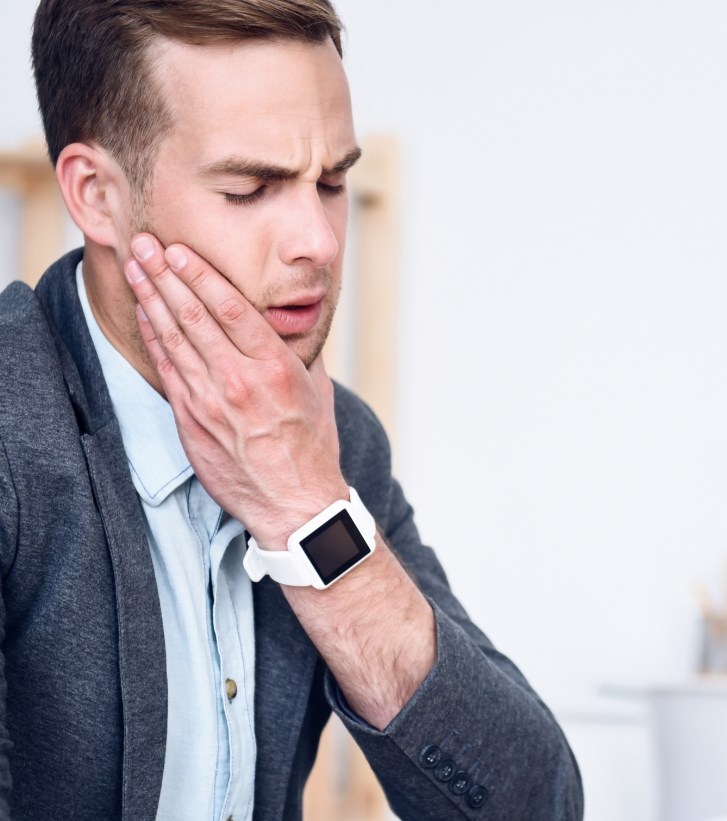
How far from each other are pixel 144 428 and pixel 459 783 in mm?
510

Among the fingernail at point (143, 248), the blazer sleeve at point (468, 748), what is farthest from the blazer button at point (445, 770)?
the fingernail at point (143, 248)

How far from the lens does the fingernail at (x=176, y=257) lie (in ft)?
4.12

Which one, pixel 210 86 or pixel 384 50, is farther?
pixel 384 50

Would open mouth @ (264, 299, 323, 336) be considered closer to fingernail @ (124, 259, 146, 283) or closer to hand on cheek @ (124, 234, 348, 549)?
hand on cheek @ (124, 234, 348, 549)

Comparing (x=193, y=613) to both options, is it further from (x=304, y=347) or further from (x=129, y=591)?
(x=304, y=347)

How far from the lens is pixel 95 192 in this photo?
136 cm

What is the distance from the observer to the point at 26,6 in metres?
2.93

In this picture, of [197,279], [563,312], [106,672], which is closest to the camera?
[106,672]

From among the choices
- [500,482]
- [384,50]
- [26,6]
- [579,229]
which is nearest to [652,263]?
[579,229]

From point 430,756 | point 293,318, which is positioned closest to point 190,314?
point 293,318

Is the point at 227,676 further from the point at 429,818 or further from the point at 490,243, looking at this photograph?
the point at 490,243

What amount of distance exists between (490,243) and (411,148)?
33 cm

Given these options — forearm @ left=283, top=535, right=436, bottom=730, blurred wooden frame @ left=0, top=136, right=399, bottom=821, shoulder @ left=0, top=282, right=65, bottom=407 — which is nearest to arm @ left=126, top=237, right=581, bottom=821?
forearm @ left=283, top=535, right=436, bottom=730

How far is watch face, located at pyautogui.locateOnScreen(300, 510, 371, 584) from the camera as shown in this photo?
1183 millimetres
